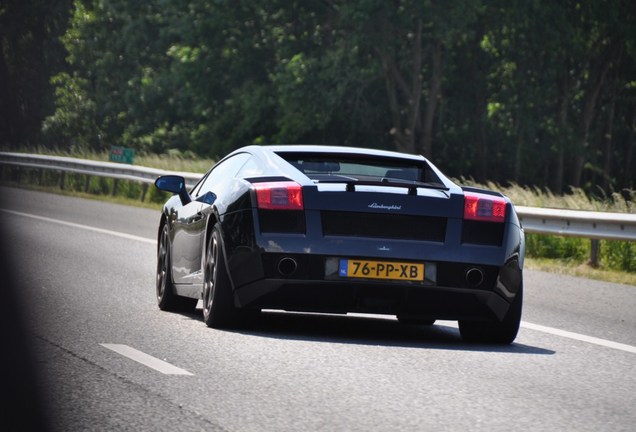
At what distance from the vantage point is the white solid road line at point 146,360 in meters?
7.60

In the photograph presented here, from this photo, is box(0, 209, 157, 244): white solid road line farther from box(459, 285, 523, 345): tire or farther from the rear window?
box(459, 285, 523, 345): tire

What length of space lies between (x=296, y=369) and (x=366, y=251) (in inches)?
51.9

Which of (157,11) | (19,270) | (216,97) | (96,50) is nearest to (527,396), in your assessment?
(19,270)

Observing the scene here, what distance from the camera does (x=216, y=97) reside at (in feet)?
192

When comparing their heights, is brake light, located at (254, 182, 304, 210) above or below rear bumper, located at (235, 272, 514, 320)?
above

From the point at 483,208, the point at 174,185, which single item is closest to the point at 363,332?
the point at 483,208

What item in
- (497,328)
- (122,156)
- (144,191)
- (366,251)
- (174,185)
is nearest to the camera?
(366,251)

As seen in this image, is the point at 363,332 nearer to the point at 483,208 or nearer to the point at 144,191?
the point at 483,208

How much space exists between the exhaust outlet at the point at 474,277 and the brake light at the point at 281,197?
1097 mm

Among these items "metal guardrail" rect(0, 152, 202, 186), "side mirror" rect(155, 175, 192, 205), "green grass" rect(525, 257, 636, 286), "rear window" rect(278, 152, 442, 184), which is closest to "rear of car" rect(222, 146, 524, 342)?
"rear window" rect(278, 152, 442, 184)

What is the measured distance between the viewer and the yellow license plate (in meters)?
8.91

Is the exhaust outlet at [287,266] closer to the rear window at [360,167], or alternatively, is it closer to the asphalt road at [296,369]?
the asphalt road at [296,369]

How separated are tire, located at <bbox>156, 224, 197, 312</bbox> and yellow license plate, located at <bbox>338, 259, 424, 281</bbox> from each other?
229 centimetres

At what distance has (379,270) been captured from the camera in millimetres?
8922
